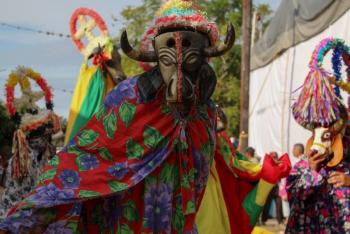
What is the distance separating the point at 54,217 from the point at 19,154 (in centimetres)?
346

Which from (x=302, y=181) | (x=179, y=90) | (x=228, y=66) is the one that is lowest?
(x=302, y=181)

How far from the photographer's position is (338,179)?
20.0 feet

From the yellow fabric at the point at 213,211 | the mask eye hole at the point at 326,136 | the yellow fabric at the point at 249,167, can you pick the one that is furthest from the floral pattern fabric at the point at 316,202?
the yellow fabric at the point at 213,211

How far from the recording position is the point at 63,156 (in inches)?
154

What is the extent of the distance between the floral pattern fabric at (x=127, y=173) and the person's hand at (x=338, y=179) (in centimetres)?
227

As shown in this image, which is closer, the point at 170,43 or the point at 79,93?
the point at 170,43

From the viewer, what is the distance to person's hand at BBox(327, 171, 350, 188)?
6039 mm

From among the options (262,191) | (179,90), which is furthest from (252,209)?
(179,90)

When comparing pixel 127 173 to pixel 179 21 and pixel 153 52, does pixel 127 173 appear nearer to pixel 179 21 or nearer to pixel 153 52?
pixel 153 52

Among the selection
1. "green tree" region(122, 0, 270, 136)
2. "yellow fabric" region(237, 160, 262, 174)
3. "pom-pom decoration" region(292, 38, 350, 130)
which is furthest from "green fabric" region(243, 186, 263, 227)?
"green tree" region(122, 0, 270, 136)

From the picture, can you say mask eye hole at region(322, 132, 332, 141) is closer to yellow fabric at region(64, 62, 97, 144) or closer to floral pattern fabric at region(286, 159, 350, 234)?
floral pattern fabric at region(286, 159, 350, 234)

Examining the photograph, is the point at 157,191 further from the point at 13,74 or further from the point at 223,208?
the point at 13,74

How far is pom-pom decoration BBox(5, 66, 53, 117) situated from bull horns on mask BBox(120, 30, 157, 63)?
11.7ft

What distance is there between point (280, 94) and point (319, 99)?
28.9ft
